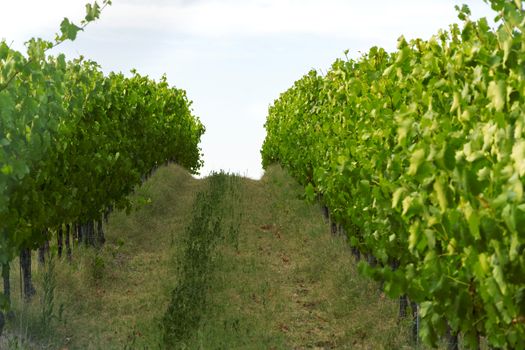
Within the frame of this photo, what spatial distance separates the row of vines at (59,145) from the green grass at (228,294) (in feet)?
3.51

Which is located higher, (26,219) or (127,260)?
(26,219)

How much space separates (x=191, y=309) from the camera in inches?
460

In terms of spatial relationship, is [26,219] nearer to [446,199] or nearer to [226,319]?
[226,319]

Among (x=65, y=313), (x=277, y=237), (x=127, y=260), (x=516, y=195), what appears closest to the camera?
(x=516, y=195)

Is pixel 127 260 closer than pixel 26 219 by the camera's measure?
No

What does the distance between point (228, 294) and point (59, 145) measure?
4.30 m

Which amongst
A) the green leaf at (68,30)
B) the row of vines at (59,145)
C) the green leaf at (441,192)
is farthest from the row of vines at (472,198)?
the row of vines at (59,145)

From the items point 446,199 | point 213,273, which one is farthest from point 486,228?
point 213,273

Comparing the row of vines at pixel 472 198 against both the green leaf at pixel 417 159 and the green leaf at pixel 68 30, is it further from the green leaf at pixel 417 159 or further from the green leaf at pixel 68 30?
→ the green leaf at pixel 68 30

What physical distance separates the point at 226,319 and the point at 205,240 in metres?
5.75

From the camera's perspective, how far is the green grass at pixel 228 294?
35.2ft

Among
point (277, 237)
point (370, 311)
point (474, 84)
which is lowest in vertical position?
point (370, 311)

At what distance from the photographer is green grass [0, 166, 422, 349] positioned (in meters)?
10.7

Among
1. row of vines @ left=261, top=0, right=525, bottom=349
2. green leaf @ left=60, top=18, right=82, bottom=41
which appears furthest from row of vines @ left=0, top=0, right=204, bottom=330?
row of vines @ left=261, top=0, right=525, bottom=349
